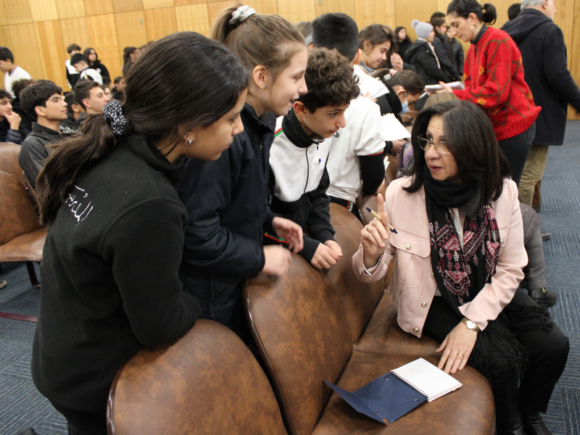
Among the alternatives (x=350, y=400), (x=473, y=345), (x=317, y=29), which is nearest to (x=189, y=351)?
(x=350, y=400)

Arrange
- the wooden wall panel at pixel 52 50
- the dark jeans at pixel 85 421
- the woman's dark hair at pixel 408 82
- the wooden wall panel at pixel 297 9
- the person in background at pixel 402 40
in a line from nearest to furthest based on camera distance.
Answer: the dark jeans at pixel 85 421, the woman's dark hair at pixel 408 82, the person in background at pixel 402 40, the wooden wall panel at pixel 297 9, the wooden wall panel at pixel 52 50

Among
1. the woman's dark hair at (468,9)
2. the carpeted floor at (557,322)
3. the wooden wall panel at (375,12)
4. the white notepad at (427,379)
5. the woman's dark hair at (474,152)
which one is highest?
the woman's dark hair at (468,9)

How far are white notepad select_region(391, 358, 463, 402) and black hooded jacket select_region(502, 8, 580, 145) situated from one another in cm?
247

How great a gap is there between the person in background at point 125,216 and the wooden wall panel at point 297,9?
7.89 meters

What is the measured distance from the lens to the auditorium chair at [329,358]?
1145mm

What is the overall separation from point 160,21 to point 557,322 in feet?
29.0

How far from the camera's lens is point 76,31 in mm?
9414

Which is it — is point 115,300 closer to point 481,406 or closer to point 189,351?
point 189,351

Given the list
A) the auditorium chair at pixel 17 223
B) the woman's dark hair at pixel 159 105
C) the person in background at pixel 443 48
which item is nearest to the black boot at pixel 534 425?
the woman's dark hair at pixel 159 105

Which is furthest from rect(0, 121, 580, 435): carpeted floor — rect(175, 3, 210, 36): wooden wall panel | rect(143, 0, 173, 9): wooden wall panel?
rect(143, 0, 173, 9): wooden wall panel

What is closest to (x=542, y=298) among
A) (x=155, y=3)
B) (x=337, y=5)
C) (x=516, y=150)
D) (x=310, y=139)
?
(x=516, y=150)

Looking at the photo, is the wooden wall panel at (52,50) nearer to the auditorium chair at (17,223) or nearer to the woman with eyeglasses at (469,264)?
the auditorium chair at (17,223)

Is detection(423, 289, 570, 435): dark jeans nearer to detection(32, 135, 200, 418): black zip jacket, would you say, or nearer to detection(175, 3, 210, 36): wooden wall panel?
detection(32, 135, 200, 418): black zip jacket

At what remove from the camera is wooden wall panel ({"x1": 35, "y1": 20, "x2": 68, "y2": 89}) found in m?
9.58
